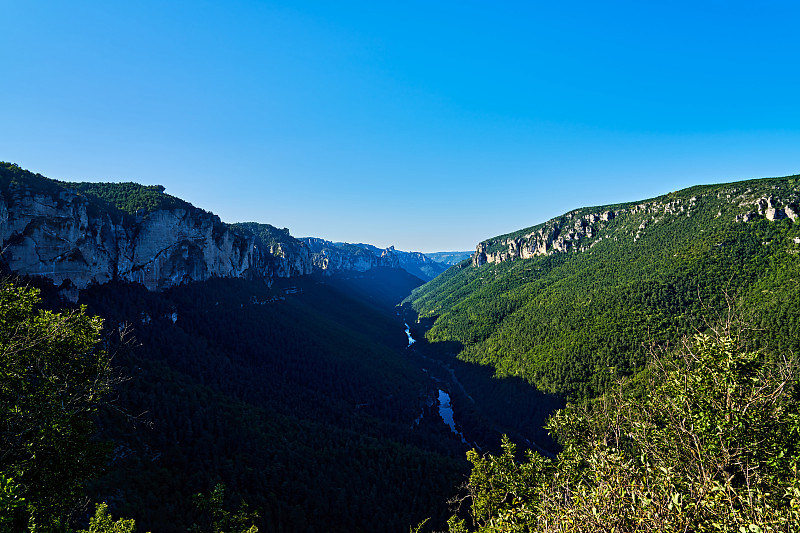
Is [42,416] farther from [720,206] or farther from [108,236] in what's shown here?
[720,206]

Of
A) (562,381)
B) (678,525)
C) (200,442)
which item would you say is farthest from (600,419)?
(562,381)

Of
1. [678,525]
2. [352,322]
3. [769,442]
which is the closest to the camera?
[678,525]

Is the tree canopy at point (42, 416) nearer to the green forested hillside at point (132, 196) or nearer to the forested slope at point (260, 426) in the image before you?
the forested slope at point (260, 426)

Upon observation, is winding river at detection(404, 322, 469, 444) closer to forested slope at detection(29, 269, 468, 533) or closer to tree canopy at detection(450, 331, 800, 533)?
forested slope at detection(29, 269, 468, 533)

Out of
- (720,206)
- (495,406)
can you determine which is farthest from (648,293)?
(720,206)

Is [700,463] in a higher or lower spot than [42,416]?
lower

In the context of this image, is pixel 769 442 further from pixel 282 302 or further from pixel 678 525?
pixel 282 302

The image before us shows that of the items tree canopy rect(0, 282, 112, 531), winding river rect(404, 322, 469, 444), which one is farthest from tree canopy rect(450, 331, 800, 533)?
winding river rect(404, 322, 469, 444)
